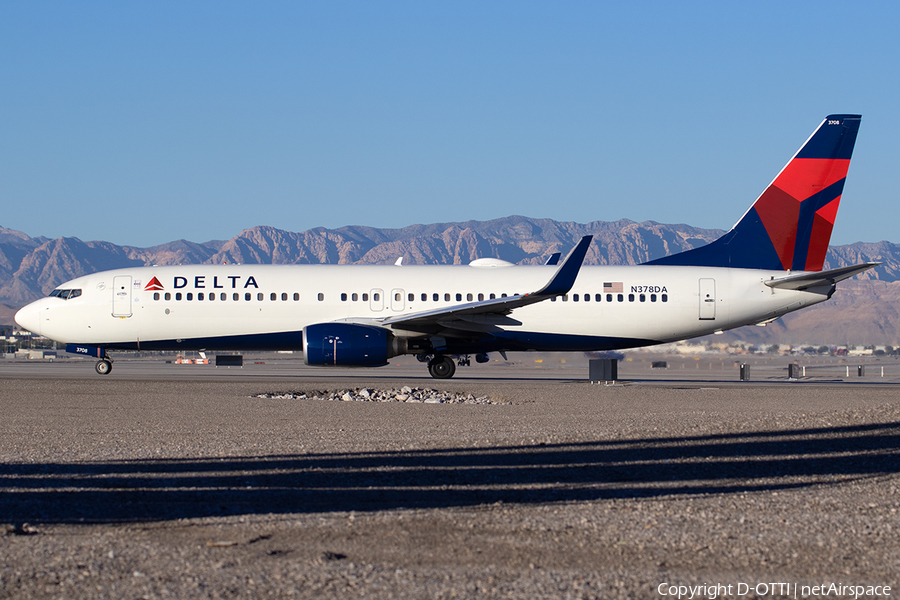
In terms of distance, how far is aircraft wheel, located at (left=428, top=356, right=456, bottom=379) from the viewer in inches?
1170

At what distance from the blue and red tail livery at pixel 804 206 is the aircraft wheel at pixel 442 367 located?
8.35m

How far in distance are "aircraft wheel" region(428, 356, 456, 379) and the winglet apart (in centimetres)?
541

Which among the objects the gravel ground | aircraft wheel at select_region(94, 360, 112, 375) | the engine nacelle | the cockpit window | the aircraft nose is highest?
the cockpit window

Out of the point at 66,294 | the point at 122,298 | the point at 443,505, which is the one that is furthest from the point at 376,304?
the point at 443,505

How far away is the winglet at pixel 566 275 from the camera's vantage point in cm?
2531

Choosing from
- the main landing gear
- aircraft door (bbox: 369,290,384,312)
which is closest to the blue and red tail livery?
aircraft door (bbox: 369,290,384,312)

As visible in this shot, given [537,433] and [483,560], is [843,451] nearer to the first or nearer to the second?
[537,433]

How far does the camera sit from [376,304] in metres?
28.9

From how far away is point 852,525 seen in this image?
23.4ft

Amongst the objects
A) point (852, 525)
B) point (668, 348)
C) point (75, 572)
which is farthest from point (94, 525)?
point (668, 348)

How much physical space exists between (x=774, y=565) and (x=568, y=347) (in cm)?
2380

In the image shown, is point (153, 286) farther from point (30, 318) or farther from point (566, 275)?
point (566, 275)

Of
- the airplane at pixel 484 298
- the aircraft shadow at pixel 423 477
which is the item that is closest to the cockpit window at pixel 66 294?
the airplane at pixel 484 298

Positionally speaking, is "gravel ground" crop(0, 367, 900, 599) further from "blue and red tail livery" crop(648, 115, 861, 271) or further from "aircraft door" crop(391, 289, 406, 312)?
"blue and red tail livery" crop(648, 115, 861, 271)
